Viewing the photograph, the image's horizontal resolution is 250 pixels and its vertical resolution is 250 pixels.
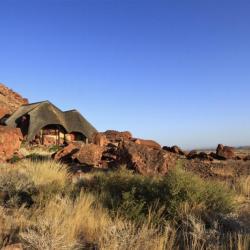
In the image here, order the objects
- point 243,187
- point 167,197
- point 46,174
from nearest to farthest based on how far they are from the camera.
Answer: point 167,197, point 46,174, point 243,187

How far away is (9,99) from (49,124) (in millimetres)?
14628

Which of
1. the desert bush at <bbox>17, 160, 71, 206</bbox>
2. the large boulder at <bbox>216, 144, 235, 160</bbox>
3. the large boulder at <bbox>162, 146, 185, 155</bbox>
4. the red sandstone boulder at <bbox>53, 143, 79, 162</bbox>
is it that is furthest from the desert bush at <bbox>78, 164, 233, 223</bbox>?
the large boulder at <bbox>162, 146, 185, 155</bbox>

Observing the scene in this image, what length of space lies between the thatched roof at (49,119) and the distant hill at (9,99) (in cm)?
771

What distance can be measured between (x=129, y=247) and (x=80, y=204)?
319 centimetres

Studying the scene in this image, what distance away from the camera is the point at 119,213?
9391mm

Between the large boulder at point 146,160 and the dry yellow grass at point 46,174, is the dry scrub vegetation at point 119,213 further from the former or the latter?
the large boulder at point 146,160

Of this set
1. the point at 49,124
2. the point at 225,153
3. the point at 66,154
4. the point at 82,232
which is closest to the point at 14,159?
the point at 66,154

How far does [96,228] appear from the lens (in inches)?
320

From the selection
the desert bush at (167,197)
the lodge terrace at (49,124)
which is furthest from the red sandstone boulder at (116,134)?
the desert bush at (167,197)

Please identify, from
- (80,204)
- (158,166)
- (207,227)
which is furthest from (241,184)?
(80,204)

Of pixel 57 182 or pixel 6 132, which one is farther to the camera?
pixel 6 132

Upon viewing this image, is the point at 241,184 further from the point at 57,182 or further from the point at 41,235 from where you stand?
the point at 41,235

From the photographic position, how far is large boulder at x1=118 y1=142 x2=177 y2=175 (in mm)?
14078

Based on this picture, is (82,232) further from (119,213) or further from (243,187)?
(243,187)
